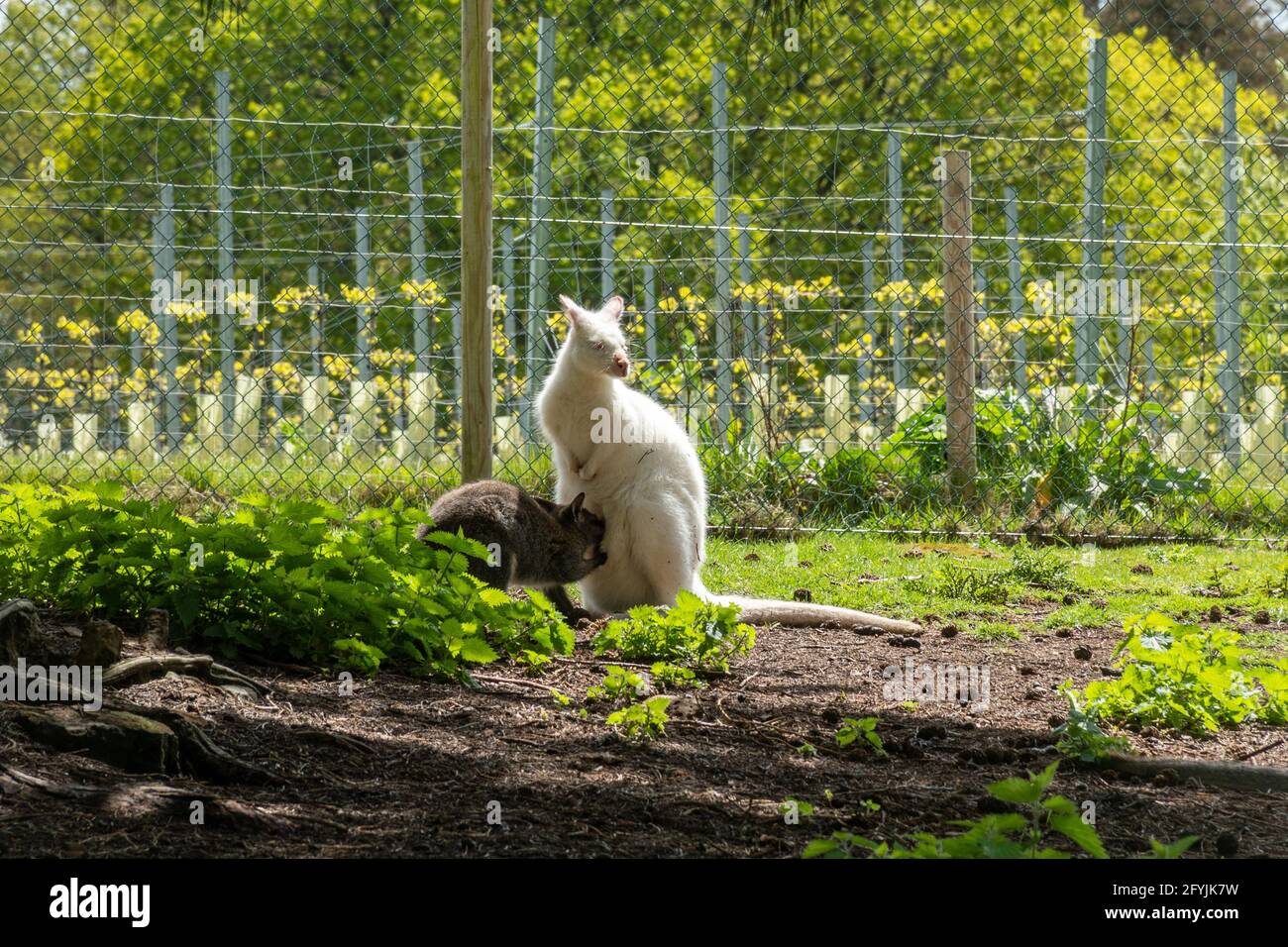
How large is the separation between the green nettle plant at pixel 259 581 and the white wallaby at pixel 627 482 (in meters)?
1.53

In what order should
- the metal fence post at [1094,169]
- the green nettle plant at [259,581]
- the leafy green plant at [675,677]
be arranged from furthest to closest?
1. the metal fence post at [1094,169]
2. the leafy green plant at [675,677]
3. the green nettle plant at [259,581]

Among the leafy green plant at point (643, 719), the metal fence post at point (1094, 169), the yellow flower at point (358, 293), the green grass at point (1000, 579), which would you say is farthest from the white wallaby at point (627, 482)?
the metal fence post at point (1094, 169)

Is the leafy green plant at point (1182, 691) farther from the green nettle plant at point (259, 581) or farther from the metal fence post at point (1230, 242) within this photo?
the metal fence post at point (1230, 242)

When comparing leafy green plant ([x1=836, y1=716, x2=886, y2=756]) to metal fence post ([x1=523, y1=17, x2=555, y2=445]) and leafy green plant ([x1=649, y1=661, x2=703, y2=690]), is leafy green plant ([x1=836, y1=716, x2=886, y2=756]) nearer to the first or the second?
leafy green plant ([x1=649, y1=661, x2=703, y2=690])

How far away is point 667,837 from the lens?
286 centimetres

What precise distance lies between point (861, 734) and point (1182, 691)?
1.04m

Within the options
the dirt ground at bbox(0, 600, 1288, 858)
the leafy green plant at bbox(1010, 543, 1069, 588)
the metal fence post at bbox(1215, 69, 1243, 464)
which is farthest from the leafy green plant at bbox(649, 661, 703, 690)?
the metal fence post at bbox(1215, 69, 1243, 464)

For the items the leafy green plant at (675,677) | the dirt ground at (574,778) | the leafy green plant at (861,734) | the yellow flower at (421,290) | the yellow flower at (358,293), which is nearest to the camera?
the dirt ground at (574,778)

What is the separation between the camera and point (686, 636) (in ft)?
15.3

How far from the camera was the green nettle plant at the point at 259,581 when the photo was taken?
416 centimetres

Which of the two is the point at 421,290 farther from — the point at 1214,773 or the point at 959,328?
the point at 1214,773

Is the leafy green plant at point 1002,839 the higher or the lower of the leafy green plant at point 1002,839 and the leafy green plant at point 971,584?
the higher

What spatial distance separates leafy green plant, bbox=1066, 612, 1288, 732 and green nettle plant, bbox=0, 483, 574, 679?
1.92m
